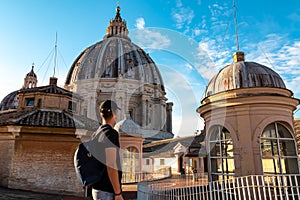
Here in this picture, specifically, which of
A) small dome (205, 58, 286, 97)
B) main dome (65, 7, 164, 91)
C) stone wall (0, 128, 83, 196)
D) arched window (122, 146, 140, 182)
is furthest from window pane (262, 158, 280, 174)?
main dome (65, 7, 164, 91)

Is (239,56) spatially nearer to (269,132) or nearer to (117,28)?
(269,132)

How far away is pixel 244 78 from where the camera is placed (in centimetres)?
927

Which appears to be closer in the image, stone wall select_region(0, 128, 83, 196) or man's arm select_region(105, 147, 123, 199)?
man's arm select_region(105, 147, 123, 199)

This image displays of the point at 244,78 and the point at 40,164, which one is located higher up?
the point at 244,78

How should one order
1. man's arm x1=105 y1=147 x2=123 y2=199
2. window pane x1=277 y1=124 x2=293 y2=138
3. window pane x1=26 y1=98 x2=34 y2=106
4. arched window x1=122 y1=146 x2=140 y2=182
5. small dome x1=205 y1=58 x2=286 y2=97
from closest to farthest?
man's arm x1=105 y1=147 x2=123 y2=199, window pane x1=277 y1=124 x2=293 y2=138, small dome x1=205 y1=58 x2=286 y2=97, window pane x1=26 y1=98 x2=34 y2=106, arched window x1=122 y1=146 x2=140 y2=182

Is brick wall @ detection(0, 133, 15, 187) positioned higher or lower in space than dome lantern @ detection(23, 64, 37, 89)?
lower

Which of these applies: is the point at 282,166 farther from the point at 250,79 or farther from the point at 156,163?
the point at 156,163

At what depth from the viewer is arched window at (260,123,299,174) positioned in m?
8.46

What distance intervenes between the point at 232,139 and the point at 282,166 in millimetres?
2166

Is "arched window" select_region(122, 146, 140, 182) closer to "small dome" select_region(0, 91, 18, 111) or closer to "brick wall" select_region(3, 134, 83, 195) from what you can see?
"brick wall" select_region(3, 134, 83, 195)

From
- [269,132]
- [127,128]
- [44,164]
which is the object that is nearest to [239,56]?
[269,132]

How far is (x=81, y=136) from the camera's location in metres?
12.3

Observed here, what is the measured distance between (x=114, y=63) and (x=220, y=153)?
44321 mm

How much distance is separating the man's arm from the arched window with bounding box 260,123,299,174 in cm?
705
